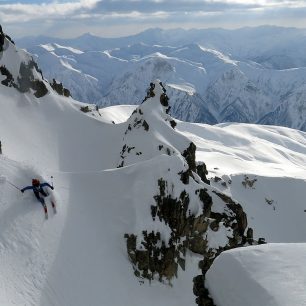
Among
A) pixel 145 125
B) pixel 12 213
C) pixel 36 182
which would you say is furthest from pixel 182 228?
pixel 145 125

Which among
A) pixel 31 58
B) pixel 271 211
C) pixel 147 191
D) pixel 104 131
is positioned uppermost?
pixel 31 58

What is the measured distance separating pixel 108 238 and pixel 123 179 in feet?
23.9

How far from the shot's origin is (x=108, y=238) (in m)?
35.2

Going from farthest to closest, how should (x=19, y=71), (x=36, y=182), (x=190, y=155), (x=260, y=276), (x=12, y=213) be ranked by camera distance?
(x=19, y=71), (x=190, y=155), (x=36, y=182), (x=12, y=213), (x=260, y=276)

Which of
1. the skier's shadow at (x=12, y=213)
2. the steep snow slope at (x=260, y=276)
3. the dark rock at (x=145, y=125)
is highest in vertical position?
the steep snow slope at (x=260, y=276)

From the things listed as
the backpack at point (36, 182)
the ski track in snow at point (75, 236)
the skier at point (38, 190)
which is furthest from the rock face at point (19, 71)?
the backpack at point (36, 182)

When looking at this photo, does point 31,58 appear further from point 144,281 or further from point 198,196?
point 144,281

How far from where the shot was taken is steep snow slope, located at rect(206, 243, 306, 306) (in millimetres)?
18969

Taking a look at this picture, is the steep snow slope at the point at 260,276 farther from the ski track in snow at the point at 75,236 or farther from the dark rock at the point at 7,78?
the dark rock at the point at 7,78

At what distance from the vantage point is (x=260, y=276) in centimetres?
2042

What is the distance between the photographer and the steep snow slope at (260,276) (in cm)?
1897

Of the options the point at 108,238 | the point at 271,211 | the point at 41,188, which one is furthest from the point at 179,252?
the point at 271,211

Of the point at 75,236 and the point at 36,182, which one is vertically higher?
the point at 36,182

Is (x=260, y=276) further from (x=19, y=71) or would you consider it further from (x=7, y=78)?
(x=19, y=71)
